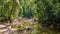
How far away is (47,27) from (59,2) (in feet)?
5.37

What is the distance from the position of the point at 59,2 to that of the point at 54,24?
149cm

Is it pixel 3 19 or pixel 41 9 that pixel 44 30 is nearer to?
pixel 41 9

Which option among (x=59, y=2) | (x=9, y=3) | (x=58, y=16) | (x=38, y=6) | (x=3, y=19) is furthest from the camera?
(x=3, y=19)

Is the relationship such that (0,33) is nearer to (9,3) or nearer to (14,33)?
(14,33)

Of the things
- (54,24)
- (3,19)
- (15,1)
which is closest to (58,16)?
(54,24)

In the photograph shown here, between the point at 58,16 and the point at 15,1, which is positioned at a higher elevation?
the point at 15,1

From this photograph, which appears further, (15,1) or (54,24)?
(54,24)

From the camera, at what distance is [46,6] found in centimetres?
439

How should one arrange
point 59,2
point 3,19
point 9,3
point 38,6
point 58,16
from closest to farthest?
point 59,2 < point 58,16 < point 9,3 < point 38,6 < point 3,19

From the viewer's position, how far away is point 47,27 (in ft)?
15.2

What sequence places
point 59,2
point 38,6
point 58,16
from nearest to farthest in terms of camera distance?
point 59,2
point 58,16
point 38,6

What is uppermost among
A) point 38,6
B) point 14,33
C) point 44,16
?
point 38,6

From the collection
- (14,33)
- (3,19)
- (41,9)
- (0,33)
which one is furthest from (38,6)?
(3,19)

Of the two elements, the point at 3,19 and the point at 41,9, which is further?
the point at 3,19
